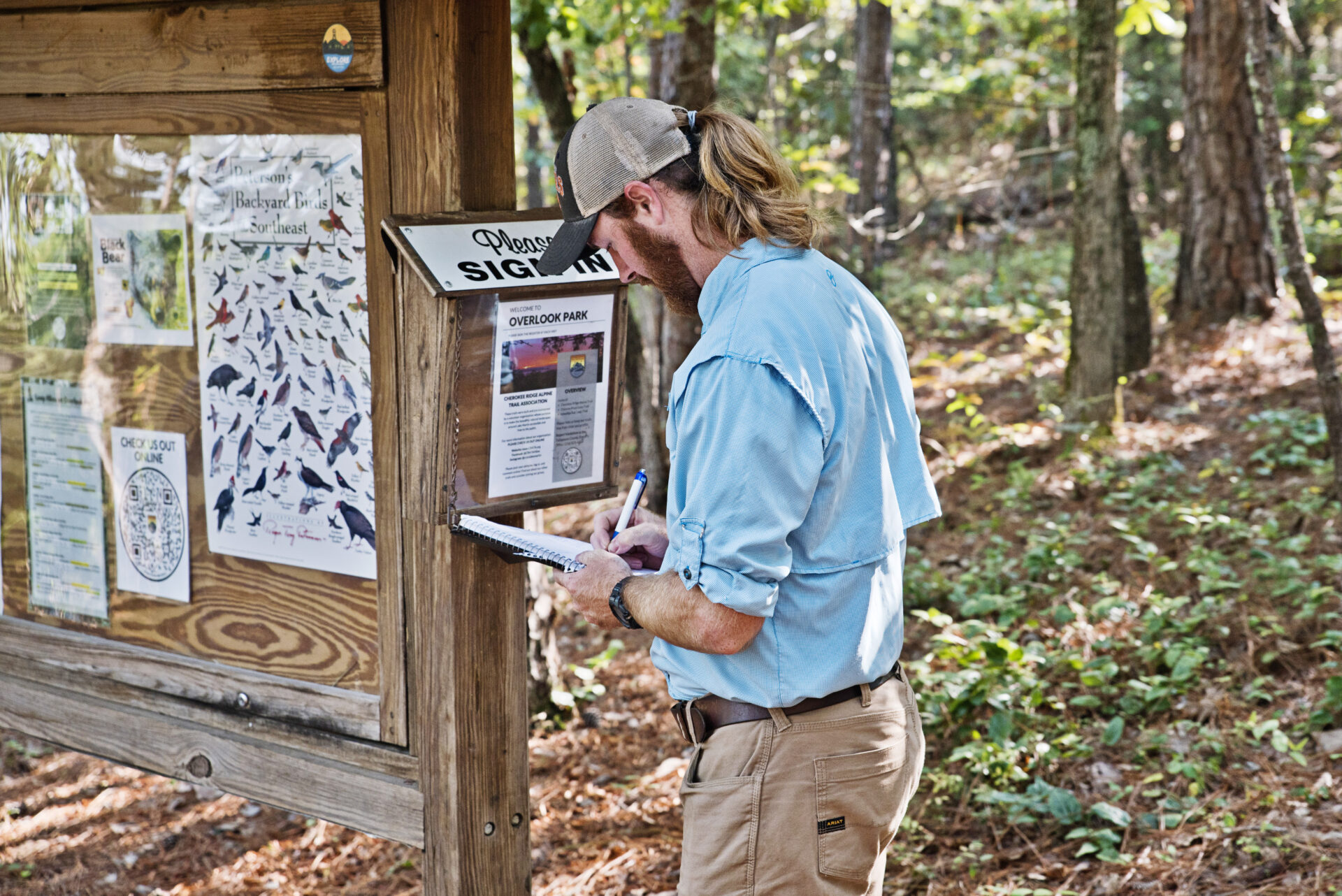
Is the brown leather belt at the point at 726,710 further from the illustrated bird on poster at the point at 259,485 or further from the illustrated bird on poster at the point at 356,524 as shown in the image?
the illustrated bird on poster at the point at 259,485

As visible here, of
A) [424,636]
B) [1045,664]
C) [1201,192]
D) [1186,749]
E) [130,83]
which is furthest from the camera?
[1201,192]

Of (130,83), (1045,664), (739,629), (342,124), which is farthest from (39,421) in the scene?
(1045,664)

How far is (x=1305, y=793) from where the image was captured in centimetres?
355

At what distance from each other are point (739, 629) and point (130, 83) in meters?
2.17

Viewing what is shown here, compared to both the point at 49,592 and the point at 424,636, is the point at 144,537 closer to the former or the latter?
the point at 49,592

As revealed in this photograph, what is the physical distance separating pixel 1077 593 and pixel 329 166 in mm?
4333

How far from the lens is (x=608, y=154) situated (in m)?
2.06

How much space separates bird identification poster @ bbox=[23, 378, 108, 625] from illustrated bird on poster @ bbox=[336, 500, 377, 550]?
928 mm

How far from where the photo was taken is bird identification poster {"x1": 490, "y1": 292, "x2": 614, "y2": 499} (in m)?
2.41

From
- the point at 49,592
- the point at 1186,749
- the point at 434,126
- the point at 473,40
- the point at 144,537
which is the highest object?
the point at 473,40

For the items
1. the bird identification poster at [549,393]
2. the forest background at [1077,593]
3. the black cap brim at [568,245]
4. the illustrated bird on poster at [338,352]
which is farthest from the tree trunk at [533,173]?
the black cap brim at [568,245]

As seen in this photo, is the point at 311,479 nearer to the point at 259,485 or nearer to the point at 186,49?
the point at 259,485

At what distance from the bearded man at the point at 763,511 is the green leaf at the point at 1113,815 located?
5.65ft

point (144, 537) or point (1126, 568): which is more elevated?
point (144, 537)
